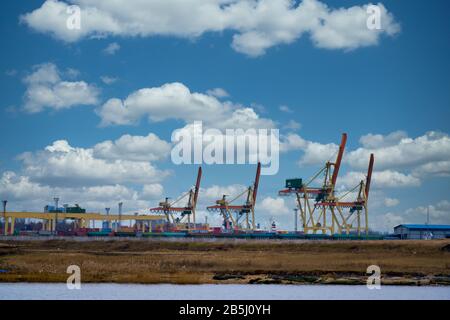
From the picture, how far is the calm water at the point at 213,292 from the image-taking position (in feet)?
151

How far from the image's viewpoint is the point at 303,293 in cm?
4950

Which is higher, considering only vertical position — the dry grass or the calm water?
the dry grass

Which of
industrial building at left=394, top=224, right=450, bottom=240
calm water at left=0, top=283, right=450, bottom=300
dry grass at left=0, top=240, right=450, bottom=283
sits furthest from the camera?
industrial building at left=394, top=224, right=450, bottom=240

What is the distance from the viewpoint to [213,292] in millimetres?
49562

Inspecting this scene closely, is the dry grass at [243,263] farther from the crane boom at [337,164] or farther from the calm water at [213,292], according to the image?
the crane boom at [337,164]

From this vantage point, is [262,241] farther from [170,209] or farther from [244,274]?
[170,209]

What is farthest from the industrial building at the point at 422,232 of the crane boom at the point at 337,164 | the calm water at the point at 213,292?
the calm water at the point at 213,292

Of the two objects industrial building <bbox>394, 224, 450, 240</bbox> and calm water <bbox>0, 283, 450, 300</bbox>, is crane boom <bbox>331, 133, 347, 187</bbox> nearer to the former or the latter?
industrial building <bbox>394, 224, 450, 240</bbox>

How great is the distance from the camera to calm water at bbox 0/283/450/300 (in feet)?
151

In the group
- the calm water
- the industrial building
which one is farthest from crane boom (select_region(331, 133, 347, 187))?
the calm water

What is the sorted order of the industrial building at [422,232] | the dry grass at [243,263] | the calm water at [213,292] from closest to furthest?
the calm water at [213,292]
the dry grass at [243,263]
the industrial building at [422,232]

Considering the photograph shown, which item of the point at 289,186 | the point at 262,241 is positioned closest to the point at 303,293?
the point at 262,241

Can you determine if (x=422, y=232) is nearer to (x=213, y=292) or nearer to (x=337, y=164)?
(x=337, y=164)
